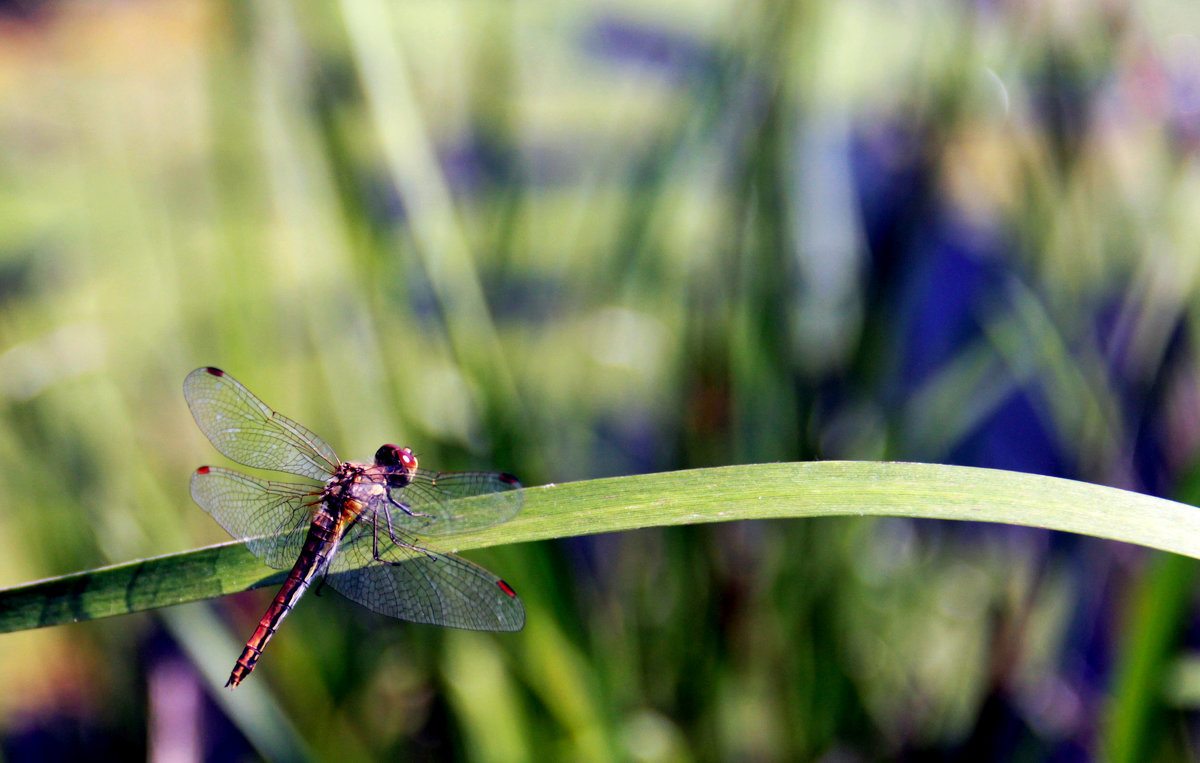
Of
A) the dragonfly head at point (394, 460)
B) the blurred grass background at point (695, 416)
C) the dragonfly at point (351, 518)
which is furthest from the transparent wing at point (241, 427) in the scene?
the blurred grass background at point (695, 416)

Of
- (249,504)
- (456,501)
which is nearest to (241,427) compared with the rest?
(249,504)

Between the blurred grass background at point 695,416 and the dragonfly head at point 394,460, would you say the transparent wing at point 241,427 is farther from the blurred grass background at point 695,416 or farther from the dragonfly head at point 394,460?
the blurred grass background at point 695,416

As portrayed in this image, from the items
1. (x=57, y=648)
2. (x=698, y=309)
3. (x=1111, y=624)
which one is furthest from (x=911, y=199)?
(x=57, y=648)

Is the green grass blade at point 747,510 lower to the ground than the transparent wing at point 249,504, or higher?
higher

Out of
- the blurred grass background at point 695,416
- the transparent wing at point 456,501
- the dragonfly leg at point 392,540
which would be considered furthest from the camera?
the blurred grass background at point 695,416

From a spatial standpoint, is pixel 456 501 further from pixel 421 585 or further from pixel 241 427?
pixel 241 427

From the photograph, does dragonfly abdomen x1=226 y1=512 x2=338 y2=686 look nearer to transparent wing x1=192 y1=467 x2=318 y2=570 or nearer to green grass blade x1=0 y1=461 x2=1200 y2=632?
transparent wing x1=192 y1=467 x2=318 y2=570

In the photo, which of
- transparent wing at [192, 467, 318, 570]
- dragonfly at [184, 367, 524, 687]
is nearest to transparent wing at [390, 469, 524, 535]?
dragonfly at [184, 367, 524, 687]

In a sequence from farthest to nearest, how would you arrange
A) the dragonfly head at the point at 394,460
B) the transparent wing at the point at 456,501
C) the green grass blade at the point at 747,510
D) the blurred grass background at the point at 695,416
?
1. the blurred grass background at the point at 695,416
2. the dragonfly head at the point at 394,460
3. the transparent wing at the point at 456,501
4. the green grass blade at the point at 747,510
